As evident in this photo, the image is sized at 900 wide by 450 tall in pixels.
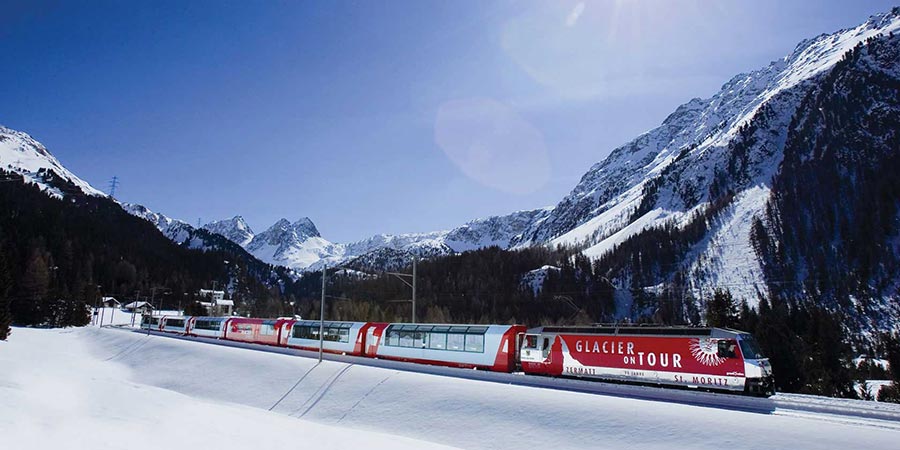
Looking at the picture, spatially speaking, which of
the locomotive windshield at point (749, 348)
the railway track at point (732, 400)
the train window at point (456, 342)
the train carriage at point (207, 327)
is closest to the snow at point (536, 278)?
the train carriage at point (207, 327)

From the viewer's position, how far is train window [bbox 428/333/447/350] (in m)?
38.6

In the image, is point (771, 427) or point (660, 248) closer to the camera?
point (771, 427)

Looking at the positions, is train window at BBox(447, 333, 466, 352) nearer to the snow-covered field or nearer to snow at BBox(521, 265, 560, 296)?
the snow-covered field

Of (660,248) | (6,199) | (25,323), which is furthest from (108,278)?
(660,248)

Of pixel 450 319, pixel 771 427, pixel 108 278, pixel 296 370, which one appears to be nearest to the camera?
pixel 771 427

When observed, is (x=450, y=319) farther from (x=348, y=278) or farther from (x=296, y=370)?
(x=296, y=370)

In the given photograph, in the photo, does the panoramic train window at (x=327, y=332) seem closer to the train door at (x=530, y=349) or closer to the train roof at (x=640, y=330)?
the train door at (x=530, y=349)

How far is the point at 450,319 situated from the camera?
134m

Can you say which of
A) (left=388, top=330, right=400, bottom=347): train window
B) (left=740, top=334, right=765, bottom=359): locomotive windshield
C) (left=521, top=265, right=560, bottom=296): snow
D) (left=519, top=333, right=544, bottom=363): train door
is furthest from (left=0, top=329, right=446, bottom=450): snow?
(left=521, top=265, right=560, bottom=296): snow

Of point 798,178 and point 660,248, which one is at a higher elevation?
point 798,178

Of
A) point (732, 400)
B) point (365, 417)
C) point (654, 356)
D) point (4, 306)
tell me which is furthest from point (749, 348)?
point (4, 306)

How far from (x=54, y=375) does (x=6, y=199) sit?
547ft

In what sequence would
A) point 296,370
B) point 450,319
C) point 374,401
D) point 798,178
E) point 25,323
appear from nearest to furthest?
point 374,401 < point 296,370 < point 25,323 < point 450,319 < point 798,178

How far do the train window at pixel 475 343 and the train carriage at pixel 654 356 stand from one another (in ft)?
10.6
